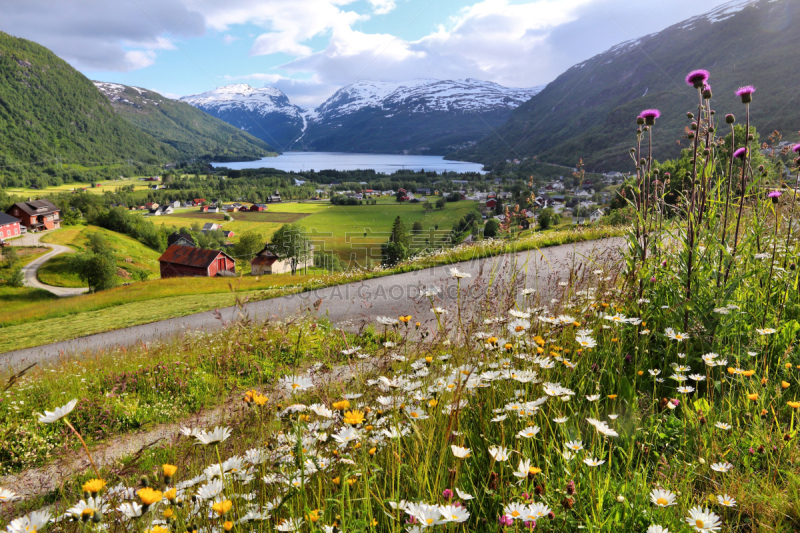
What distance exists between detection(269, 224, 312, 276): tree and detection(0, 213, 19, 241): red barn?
3670 inches

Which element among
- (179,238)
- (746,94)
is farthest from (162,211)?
(746,94)

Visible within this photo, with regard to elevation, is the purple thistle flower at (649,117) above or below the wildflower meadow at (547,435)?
above

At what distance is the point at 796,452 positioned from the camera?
192 cm

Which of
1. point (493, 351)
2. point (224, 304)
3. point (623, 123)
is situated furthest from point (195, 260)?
point (623, 123)

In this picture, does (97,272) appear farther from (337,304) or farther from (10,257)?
(337,304)

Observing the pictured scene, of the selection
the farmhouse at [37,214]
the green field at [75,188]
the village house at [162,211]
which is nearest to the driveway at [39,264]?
the farmhouse at [37,214]

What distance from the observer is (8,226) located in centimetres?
10594

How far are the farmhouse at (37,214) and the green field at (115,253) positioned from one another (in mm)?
6792

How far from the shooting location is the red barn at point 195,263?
59281 millimetres

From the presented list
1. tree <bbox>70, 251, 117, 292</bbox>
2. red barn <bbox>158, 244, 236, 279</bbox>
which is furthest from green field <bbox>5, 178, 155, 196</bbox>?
red barn <bbox>158, 244, 236, 279</bbox>

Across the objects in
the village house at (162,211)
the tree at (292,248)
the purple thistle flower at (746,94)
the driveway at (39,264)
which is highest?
the purple thistle flower at (746,94)

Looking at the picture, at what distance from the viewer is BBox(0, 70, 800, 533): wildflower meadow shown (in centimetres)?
156

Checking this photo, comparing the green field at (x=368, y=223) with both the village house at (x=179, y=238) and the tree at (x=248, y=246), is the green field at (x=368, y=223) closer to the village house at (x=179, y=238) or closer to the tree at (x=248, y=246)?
the tree at (x=248, y=246)

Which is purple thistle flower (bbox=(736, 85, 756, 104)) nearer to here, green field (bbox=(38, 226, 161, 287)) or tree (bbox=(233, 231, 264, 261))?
tree (bbox=(233, 231, 264, 261))
